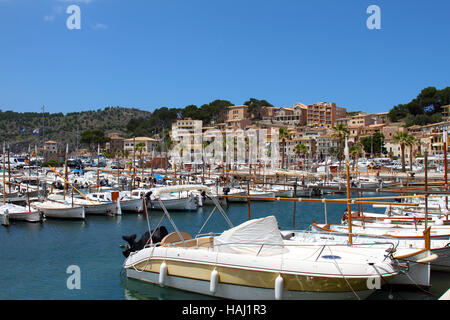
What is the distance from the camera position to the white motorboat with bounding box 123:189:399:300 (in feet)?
47.5

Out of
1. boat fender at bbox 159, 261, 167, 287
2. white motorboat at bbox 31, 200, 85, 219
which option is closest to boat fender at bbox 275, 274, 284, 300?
boat fender at bbox 159, 261, 167, 287

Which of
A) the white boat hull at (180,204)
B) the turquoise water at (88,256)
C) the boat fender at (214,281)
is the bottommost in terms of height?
the turquoise water at (88,256)

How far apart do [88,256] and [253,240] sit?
13.0 metres

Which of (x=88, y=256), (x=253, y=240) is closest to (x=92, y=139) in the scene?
(x=88, y=256)

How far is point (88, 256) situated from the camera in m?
25.4

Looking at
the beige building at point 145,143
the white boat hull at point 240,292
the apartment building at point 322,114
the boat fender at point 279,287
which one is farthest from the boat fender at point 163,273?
the apartment building at point 322,114

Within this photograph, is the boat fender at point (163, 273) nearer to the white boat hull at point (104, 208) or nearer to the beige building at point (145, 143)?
the white boat hull at point (104, 208)

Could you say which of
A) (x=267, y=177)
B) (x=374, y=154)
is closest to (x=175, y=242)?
(x=267, y=177)

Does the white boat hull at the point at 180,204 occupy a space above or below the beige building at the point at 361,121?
below

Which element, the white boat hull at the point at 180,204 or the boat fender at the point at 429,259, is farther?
the white boat hull at the point at 180,204

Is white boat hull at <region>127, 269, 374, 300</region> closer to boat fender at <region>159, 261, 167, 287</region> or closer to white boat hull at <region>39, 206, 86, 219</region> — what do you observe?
boat fender at <region>159, 261, 167, 287</region>

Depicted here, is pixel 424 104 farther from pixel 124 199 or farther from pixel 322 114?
pixel 124 199

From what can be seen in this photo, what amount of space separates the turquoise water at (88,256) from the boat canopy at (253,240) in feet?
7.39

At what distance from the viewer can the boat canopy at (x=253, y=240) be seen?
16156 millimetres
